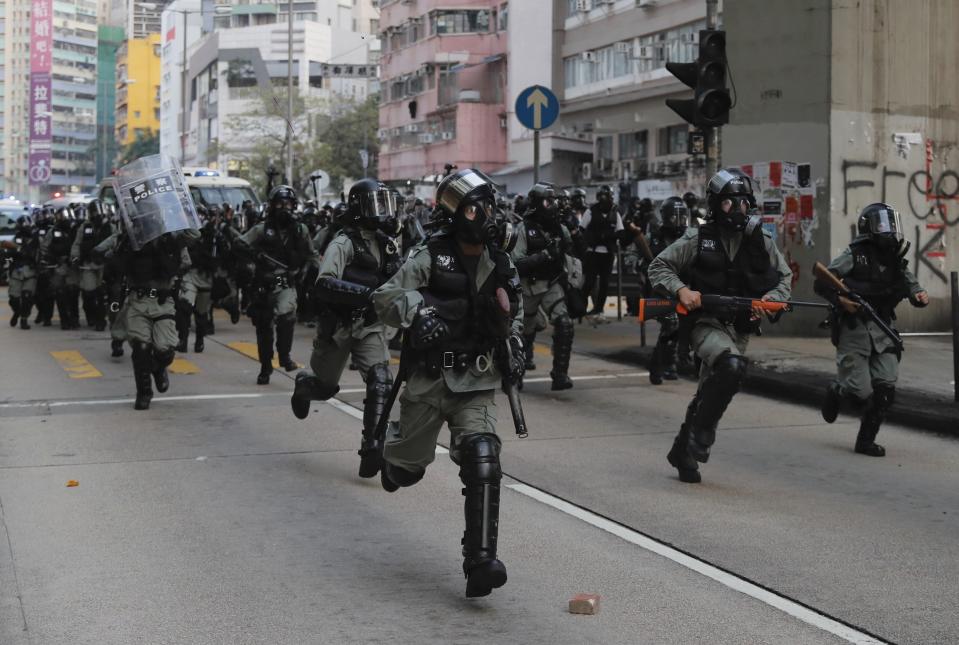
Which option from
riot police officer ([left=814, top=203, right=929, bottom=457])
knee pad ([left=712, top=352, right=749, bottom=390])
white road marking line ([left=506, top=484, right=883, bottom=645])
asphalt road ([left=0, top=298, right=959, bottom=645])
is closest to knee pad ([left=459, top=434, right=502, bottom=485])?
asphalt road ([left=0, top=298, right=959, bottom=645])

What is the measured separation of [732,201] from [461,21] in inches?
2402

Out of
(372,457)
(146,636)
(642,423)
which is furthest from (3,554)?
(642,423)

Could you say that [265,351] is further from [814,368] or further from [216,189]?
[216,189]

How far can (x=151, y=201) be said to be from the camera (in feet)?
39.7

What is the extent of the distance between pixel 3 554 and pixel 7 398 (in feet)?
22.0

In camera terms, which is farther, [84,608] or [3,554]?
[3,554]

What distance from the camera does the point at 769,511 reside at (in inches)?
298

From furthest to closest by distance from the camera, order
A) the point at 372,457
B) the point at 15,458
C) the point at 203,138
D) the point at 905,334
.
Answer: the point at 203,138 → the point at 905,334 → the point at 15,458 → the point at 372,457

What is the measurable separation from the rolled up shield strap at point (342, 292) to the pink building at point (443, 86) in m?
50.1

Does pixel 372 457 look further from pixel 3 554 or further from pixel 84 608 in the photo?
pixel 84 608

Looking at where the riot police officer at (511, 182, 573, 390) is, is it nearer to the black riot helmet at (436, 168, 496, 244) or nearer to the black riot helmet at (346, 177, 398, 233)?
the black riot helmet at (346, 177, 398, 233)

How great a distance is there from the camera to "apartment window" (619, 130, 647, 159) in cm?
4578

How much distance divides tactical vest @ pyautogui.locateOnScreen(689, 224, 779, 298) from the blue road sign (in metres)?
9.55

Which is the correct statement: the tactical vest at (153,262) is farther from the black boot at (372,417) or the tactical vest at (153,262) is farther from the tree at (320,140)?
the tree at (320,140)
